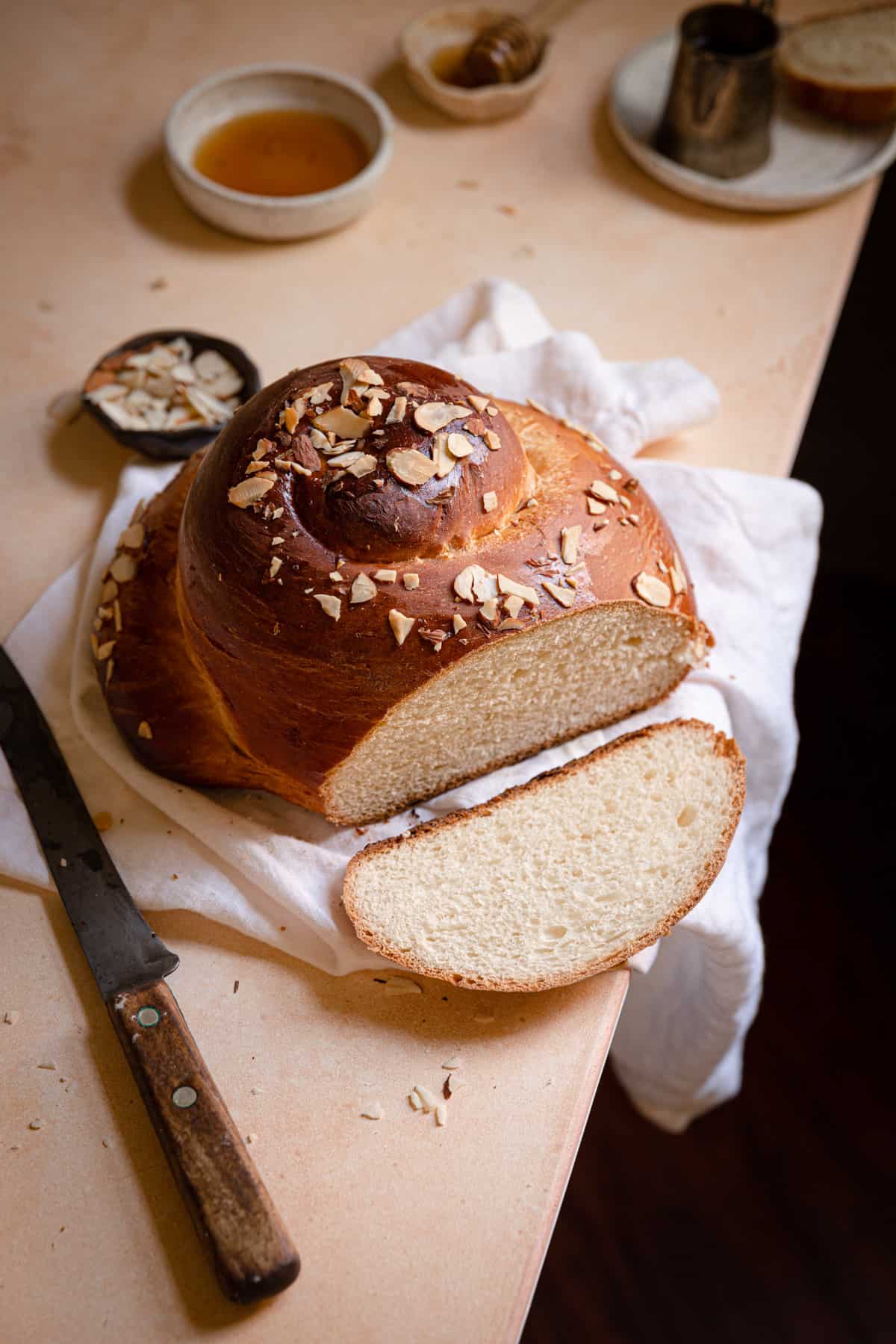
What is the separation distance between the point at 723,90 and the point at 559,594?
1.20 m

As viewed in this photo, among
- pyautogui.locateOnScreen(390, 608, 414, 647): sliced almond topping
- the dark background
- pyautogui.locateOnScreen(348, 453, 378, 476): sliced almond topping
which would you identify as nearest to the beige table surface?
pyautogui.locateOnScreen(390, 608, 414, 647): sliced almond topping

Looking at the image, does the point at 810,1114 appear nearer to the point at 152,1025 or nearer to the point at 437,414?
the point at 152,1025

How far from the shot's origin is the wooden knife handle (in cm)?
99

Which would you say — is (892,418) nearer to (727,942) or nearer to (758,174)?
(758,174)

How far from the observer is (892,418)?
2.66 m

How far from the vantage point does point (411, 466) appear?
1.13m

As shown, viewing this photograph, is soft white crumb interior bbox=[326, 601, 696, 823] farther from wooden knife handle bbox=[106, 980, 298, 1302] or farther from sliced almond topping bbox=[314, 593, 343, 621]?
wooden knife handle bbox=[106, 980, 298, 1302]

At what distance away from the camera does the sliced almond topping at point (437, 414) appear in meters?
1.16

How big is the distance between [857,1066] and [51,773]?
5.95 feet

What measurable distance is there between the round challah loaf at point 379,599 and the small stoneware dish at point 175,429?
0.25 metres

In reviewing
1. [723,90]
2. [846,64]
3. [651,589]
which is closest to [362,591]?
[651,589]

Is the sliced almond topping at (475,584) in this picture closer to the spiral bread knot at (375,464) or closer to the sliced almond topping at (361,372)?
the spiral bread knot at (375,464)

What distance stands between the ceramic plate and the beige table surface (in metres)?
0.04

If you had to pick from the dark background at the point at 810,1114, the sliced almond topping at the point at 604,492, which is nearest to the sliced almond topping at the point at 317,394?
the sliced almond topping at the point at 604,492
